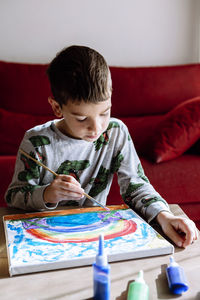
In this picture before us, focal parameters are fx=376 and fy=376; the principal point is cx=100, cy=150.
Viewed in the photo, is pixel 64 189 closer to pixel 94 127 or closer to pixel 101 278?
pixel 94 127

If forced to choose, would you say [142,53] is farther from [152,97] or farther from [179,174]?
[179,174]

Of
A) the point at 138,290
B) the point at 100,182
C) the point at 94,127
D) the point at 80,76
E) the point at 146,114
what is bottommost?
the point at 146,114

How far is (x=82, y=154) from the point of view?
4.31 feet

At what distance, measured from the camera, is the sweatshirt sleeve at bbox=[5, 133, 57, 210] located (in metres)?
1.09

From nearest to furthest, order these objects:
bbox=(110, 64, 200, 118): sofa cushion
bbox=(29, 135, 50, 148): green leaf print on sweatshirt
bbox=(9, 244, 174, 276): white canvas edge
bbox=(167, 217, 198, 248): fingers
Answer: bbox=(9, 244, 174, 276): white canvas edge < bbox=(167, 217, 198, 248): fingers < bbox=(29, 135, 50, 148): green leaf print on sweatshirt < bbox=(110, 64, 200, 118): sofa cushion

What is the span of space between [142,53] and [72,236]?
98.8 inches

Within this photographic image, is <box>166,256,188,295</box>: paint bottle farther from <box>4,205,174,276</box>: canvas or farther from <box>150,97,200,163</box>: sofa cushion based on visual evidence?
<box>150,97,200,163</box>: sofa cushion

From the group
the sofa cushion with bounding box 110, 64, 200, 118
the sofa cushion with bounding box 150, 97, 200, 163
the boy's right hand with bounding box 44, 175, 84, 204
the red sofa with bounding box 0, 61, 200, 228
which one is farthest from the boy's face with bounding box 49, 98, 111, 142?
the sofa cushion with bounding box 110, 64, 200, 118

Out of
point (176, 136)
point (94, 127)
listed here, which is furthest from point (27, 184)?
point (176, 136)

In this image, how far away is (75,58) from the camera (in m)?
1.07

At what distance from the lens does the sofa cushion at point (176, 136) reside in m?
2.17

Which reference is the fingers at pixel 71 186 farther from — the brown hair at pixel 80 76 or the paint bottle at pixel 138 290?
the paint bottle at pixel 138 290

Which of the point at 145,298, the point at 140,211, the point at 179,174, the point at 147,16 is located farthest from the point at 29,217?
the point at 147,16

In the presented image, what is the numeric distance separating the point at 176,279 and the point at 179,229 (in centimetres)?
22
